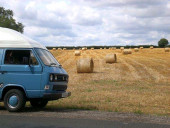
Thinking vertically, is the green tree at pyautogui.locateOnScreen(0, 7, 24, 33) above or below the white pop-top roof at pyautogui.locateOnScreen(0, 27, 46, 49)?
above

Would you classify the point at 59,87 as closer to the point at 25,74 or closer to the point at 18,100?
the point at 25,74

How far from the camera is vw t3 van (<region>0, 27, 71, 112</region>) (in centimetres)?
1063

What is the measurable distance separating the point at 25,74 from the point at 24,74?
30 millimetres

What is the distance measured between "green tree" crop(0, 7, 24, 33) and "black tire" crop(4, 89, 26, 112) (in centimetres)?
7410

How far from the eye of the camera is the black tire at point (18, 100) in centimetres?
1059

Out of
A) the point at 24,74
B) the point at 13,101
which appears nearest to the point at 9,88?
the point at 13,101

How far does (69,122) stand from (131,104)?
4528 mm

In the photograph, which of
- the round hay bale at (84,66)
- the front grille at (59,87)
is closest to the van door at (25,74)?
the front grille at (59,87)

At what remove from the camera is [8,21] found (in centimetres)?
8550

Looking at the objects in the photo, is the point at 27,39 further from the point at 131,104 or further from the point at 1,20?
the point at 1,20

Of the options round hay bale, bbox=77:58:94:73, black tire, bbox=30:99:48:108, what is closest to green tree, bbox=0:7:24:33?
Answer: round hay bale, bbox=77:58:94:73

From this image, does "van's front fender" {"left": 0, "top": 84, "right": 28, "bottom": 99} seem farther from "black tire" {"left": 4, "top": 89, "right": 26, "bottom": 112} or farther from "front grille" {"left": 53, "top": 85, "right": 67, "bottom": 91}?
"front grille" {"left": 53, "top": 85, "right": 67, "bottom": 91}

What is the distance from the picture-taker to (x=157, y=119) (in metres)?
9.66

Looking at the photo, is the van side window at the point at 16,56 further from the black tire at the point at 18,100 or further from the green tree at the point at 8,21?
the green tree at the point at 8,21
